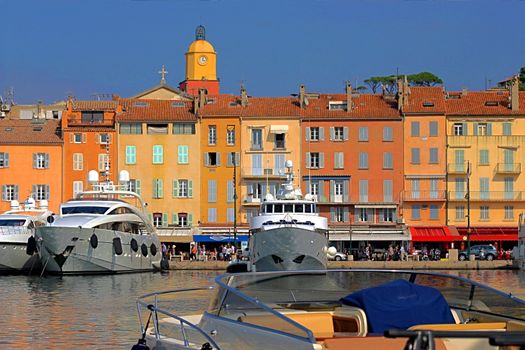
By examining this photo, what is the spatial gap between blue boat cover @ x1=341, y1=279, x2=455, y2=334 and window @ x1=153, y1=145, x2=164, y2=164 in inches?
2824

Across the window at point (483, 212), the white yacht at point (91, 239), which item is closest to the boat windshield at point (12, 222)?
the white yacht at point (91, 239)

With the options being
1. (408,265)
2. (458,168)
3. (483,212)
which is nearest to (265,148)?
(458,168)

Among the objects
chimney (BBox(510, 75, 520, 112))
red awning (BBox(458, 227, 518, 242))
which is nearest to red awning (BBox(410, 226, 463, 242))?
red awning (BBox(458, 227, 518, 242))

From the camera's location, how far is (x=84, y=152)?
8169cm

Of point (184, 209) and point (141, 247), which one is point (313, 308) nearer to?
point (141, 247)

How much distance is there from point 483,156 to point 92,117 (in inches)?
1089

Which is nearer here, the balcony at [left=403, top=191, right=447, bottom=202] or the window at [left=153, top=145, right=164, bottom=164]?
the balcony at [left=403, top=191, right=447, bottom=202]

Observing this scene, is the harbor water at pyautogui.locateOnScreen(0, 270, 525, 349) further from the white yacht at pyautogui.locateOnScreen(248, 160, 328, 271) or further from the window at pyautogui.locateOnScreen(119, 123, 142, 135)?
the window at pyautogui.locateOnScreen(119, 123, 142, 135)

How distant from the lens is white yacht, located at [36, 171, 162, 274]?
5209 centimetres

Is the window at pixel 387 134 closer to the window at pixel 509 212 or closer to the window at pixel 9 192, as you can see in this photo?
the window at pixel 509 212

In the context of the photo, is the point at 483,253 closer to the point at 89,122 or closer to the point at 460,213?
the point at 460,213

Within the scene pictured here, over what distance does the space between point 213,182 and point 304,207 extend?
99.4ft

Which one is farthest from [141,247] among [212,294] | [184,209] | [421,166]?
[212,294]

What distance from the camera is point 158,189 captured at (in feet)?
268
